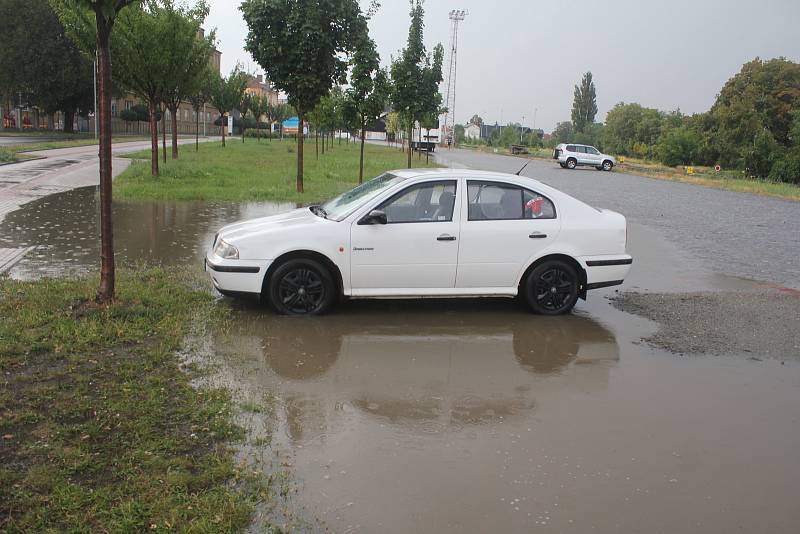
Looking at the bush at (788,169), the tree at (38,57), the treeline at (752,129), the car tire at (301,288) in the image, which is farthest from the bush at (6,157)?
the treeline at (752,129)

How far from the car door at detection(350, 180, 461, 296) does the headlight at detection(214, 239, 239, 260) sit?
3.81 feet

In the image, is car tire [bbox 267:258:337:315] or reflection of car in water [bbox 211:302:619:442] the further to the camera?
car tire [bbox 267:258:337:315]

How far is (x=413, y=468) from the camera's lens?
13.6 ft

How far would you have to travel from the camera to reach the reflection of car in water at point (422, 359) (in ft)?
16.9

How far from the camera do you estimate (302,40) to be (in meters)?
17.4

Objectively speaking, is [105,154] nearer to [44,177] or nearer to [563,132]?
[44,177]

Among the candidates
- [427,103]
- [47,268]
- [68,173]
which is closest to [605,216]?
[47,268]

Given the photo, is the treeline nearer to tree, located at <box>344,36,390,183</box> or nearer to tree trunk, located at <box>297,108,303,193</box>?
tree, located at <box>344,36,390,183</box>

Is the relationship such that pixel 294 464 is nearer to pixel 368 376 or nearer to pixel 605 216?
pixel 368 376

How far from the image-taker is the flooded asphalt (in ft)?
12.3

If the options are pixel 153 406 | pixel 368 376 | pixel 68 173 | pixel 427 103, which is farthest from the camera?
pixel 427 103

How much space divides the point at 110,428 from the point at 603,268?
538 centimetres

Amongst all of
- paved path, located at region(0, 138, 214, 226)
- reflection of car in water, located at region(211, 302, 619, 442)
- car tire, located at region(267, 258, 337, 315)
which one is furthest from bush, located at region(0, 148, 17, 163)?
reflection of car in water, located at region(211, 302, 619, 442)

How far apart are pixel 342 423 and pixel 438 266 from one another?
290 centimetres
